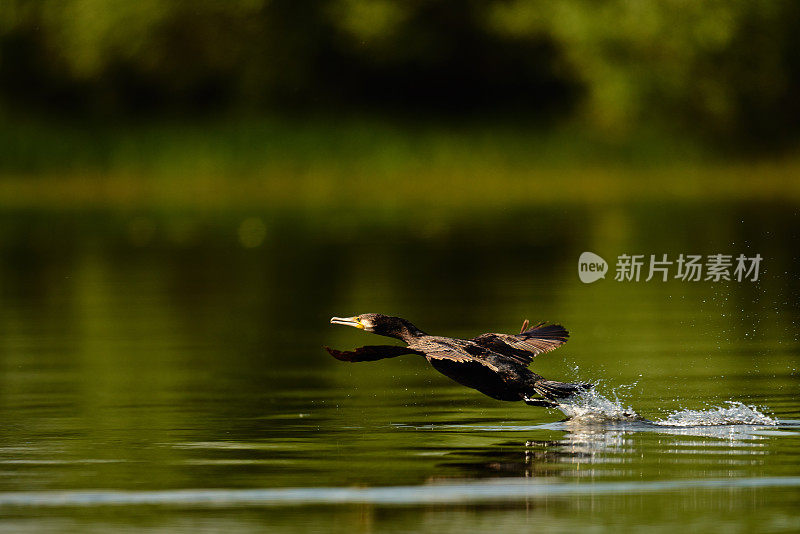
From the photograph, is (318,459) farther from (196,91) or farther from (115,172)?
(196,91)

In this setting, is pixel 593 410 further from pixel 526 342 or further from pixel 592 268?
pixel 592 268

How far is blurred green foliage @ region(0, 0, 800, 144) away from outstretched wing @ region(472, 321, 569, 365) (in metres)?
31.2

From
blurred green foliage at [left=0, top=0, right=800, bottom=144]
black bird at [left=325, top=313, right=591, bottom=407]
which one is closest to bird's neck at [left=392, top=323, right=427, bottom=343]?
black bird at [left=325, top=313, right=591, bottom=407]

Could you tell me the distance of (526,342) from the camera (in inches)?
449

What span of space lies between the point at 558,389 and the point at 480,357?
53cm

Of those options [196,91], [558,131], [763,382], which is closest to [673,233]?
[763,382]

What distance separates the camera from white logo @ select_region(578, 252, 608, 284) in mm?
21547

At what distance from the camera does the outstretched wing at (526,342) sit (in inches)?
442

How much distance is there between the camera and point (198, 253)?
26.3 m

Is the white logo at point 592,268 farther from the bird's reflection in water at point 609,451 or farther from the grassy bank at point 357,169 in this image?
the grassy bank at point 357,169

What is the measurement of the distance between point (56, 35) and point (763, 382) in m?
36.5

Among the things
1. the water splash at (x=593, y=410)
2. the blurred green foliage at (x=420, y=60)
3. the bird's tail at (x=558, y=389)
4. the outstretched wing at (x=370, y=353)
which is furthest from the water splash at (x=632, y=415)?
the blurred green foliage at (x=420, y=60)

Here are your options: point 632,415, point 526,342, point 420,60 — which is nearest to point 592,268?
point 526,342

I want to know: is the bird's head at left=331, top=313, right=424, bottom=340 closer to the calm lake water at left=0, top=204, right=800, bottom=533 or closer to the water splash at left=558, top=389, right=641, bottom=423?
the calm lake water at left=0, top=204, right=800, bottom=533
